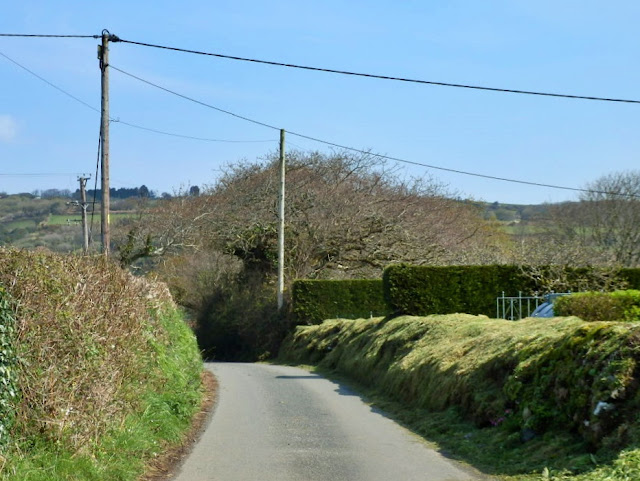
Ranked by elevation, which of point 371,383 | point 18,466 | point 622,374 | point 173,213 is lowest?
point 371,383

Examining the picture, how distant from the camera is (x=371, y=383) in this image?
20.5m

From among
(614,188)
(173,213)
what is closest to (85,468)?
(173,213)

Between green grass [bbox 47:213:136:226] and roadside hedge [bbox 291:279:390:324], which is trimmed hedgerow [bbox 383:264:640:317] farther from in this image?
green grass [bbox 47:213:136:226]

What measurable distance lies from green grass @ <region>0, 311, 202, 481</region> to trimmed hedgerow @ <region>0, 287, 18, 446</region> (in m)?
0.27

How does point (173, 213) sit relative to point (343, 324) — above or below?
above

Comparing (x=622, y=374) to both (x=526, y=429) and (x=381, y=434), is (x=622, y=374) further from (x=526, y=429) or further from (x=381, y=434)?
(x=381, y=434)

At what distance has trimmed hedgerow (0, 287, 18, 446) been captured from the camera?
23.0ft

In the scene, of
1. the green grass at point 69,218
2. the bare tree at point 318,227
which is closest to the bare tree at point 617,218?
the bare tree at point 318,227

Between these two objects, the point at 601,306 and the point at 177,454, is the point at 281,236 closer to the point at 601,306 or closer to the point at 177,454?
the point at 601,306

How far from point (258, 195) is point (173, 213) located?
234 inches

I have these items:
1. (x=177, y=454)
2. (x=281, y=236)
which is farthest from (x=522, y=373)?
(x=281, y=236)

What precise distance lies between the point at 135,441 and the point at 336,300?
28.7 meters

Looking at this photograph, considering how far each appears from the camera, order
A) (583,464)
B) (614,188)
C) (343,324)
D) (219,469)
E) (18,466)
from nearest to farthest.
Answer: (18,466) < (583,464) < (219,469) < (343,324) < (614,188)

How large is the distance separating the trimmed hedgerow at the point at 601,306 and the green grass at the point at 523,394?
1.97m
